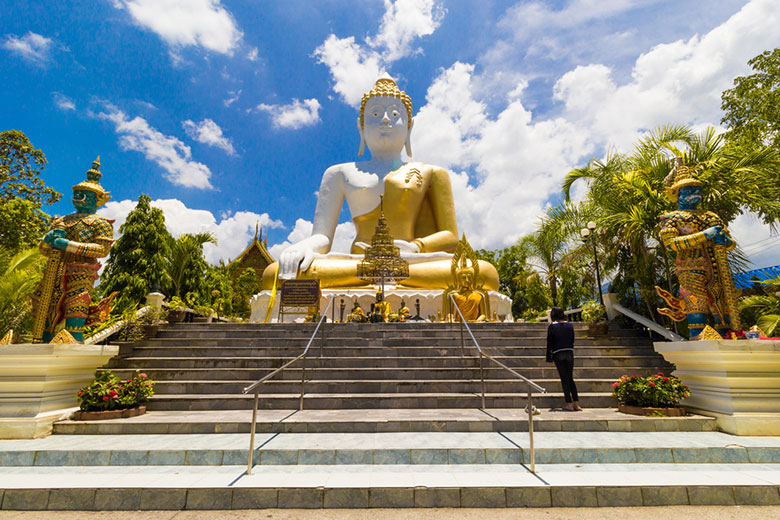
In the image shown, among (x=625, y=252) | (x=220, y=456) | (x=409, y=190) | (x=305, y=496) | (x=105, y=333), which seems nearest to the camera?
(x=305, y=496)

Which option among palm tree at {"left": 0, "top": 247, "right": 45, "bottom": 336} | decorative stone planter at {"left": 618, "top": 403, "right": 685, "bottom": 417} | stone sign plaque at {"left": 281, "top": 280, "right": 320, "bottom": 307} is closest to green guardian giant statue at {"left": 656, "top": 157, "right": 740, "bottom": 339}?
decorative stone planter at {"left": 618, "top": 403, "right": 685, "bottom": 417}

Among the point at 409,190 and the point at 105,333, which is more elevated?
the point at 409,190

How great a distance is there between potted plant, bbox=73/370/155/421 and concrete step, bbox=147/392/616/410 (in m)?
0.37

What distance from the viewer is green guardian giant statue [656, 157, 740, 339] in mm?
5336

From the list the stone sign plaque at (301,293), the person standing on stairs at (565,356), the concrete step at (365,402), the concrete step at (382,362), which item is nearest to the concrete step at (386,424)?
Result: the person standing on stairs at (565,356)

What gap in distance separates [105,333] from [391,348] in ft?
17.3

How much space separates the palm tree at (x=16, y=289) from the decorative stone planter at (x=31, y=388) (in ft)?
17.8

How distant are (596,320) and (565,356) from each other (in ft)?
12.4

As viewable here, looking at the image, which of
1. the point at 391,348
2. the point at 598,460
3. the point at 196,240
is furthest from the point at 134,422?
the point at 196,240

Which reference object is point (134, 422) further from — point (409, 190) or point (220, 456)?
point (409, 190)

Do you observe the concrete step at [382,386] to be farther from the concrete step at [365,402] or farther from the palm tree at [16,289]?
the palm tree at [16,289]

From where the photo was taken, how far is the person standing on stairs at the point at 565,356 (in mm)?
5738

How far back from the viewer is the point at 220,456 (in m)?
4.15

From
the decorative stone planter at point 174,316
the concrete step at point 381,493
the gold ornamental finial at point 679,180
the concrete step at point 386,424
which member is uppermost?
the gold ornamental finial at point 679,180
